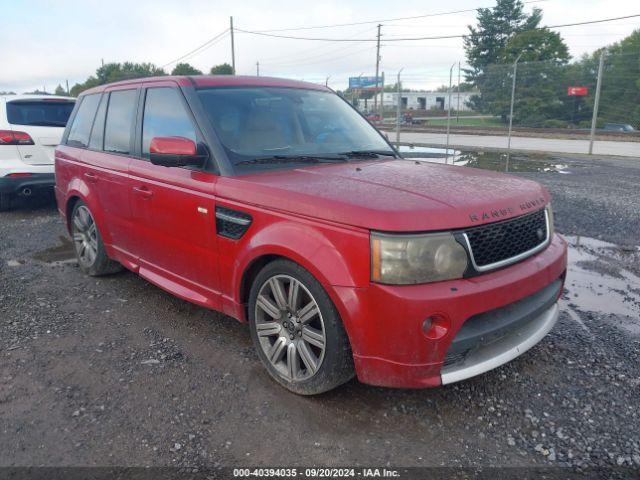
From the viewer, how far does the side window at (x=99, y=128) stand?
4789 millimetres

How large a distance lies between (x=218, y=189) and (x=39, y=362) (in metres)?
1.72

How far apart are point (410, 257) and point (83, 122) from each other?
410 cm

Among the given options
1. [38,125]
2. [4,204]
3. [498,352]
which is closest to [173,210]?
[498,352]

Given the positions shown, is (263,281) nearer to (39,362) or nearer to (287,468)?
(287,468)

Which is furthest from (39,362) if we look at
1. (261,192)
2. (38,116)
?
(38,116)

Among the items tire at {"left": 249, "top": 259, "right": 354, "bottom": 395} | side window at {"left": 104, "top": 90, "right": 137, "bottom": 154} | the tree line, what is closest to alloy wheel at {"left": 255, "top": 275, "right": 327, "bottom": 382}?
tire at {"left": 249, "top": 259, "right": 354, "bottom": 395}

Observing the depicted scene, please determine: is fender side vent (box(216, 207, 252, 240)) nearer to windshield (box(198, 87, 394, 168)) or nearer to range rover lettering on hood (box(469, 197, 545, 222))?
windshield (box(198, 87, 394, 168))

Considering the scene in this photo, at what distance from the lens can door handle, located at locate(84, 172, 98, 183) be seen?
468 centimetres

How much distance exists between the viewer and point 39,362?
353 cm

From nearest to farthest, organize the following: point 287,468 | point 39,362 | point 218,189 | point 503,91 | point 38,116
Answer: point 287,468
point 218,189
point 39,362
point 38,116
point 503,91

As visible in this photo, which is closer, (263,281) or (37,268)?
(263,281)

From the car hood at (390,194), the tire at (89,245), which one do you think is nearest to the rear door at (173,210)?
the car hood at (390,194)

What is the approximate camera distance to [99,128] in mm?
→ 4844

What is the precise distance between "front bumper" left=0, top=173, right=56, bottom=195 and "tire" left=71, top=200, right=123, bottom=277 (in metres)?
2.67
